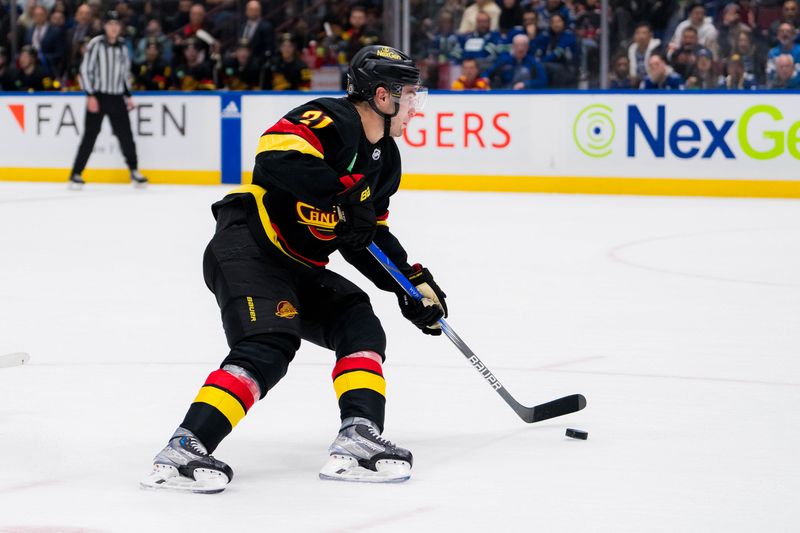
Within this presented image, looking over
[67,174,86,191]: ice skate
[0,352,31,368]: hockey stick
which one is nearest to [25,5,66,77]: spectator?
[67,174,86,191]: ice skate

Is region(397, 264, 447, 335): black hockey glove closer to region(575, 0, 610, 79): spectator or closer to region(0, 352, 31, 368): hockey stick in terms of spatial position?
region(0, 352, 31, 368): hockey stick

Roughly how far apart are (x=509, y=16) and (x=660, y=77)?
1.60 metres

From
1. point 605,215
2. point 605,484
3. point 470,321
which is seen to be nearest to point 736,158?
point 605,215

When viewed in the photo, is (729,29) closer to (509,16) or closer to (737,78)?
(737,78)

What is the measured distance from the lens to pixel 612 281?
6547 mm

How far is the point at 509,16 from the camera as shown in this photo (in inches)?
483

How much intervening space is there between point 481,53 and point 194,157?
2714 millimetres

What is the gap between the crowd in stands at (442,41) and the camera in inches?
440

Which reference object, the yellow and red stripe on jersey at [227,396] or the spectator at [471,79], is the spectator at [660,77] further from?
the yellow and red stripe on jersey at [227,396]

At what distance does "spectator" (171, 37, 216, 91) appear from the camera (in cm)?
1361

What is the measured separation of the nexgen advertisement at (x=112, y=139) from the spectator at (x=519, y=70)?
2518mm

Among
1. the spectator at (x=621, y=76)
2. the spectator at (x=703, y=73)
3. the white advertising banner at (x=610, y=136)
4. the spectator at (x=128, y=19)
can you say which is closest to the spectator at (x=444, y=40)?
the white advertising banner at (x=610, y=136)

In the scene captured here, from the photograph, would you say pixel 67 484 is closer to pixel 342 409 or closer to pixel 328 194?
pixel 342 409

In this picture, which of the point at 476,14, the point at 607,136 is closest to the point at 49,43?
the point at 476,14
